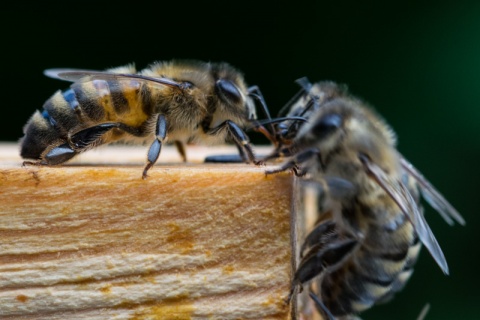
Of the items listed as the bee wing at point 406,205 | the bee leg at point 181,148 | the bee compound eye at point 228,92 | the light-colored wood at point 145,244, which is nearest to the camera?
the light-colored wood at point 145,244

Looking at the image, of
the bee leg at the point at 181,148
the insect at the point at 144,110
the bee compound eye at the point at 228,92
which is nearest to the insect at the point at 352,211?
the insect at the point at 144,110

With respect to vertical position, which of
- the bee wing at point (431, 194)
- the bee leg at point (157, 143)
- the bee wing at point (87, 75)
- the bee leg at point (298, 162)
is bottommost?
the bee wing at point (431, 194)

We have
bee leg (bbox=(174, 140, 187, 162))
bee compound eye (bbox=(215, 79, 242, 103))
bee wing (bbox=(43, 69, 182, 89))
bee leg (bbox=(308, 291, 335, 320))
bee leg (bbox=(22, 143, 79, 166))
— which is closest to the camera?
bee leg (bbox=(308, 291, 335, 320))

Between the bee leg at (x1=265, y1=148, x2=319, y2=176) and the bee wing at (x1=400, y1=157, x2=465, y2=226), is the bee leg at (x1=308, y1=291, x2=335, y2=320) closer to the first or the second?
the bee leg at (x1=265, y1=148, x2=319, y2=176)

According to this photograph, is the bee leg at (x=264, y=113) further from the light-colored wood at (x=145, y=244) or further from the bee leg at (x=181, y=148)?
the light-colored wood at (x=145, y=244)

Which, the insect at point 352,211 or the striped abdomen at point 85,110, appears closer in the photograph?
the insect at point 352,211

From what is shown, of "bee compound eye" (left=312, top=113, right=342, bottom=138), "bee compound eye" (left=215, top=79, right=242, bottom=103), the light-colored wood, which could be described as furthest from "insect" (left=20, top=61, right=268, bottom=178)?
the light-colored wood

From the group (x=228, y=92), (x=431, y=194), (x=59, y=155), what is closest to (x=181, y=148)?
(x=228, y=92)

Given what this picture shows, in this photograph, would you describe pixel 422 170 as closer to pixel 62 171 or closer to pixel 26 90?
pixel 26 90
